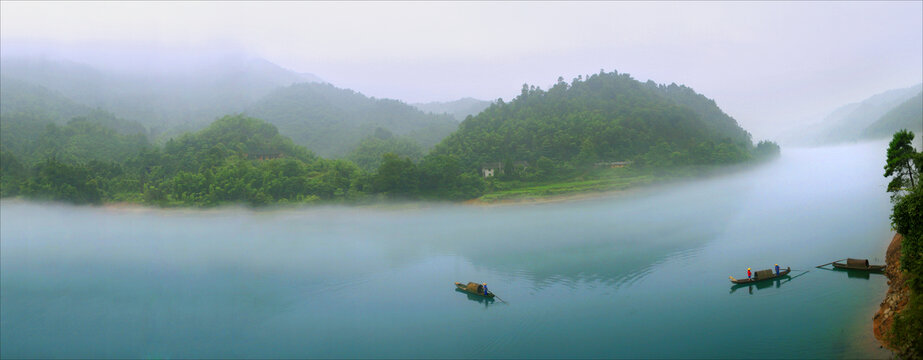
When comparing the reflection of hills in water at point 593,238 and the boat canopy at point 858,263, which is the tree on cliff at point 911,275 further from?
the reflection of hills in water at point 593,238

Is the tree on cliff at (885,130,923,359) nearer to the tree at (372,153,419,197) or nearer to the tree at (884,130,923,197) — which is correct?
the tree at (884,130,923,197)

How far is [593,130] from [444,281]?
98.4 ft

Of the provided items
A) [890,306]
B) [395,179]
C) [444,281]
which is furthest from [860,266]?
[395,179]

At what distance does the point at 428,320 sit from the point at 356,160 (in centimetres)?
3485

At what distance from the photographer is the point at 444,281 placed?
1747 centimetres

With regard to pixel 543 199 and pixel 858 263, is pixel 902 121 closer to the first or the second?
pixel 543 199

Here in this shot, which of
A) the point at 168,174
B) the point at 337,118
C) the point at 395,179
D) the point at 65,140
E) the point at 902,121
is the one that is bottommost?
the point at 395,179

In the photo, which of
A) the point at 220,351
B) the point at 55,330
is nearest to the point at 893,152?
the point at 220,351

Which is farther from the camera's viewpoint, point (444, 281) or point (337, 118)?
point (337, 118)

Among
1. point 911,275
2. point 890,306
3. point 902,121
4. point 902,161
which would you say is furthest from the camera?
point 902,121

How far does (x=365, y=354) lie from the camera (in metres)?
11.8

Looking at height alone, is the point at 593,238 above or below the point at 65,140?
below

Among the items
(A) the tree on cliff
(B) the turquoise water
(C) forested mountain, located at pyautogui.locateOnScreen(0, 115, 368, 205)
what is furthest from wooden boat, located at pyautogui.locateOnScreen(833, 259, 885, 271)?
(C) forested mountain, located at pyautogui.locateOnScreen(0, 115, 368, 205)

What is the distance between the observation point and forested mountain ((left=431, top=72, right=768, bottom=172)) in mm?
41875
